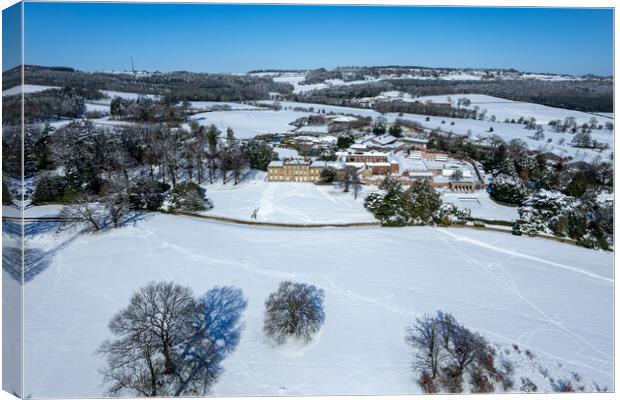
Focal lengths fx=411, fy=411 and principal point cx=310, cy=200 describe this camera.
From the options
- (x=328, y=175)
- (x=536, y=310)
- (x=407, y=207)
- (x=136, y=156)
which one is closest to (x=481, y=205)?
(x=407, y=207)

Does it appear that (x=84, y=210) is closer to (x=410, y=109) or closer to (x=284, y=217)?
(x=284, y=217)

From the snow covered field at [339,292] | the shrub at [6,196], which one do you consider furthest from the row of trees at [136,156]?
the shrub at [6,196]

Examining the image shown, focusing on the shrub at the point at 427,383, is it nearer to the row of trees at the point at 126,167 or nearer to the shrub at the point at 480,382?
the shrub at the point at 480,382

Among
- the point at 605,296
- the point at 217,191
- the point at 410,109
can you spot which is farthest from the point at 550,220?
the point at 410,109

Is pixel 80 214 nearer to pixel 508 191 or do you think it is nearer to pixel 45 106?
pixel 45 106

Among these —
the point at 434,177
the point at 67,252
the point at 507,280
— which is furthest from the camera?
the point at 434,177

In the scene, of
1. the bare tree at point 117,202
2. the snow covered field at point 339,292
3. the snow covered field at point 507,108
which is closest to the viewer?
the snow covered field at point 339,292
